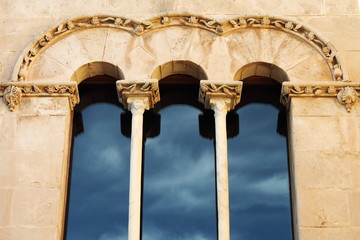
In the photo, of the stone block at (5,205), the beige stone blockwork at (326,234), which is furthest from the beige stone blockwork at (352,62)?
the stone block at (5,205)

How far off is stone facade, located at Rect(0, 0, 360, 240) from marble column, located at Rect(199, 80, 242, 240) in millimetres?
32

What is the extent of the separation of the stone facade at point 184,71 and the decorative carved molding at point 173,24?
0.02 meters

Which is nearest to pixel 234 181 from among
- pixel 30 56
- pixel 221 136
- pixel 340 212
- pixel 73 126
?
pixel 221 136

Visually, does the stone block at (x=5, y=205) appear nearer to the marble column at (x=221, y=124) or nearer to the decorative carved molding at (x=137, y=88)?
the decorative carved molding at (x=137, y=88)

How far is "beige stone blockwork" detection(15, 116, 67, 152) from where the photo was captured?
13.0m

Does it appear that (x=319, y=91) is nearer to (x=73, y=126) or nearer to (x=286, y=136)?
(x=286, y=136)

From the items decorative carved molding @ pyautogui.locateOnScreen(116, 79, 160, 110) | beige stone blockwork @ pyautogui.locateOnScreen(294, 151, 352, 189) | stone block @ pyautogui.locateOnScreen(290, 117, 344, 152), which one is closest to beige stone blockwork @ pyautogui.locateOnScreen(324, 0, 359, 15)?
stone block @ pyautogui.locateOnScreen(290, 117, 344, 152)

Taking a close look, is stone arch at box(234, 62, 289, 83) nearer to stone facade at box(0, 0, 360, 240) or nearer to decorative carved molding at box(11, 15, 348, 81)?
stone facade at box(0, 0, 360, 240)

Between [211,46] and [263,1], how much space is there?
1.30 meters

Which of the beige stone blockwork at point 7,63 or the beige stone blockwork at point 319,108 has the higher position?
the beige stone blockwork at point 7,63

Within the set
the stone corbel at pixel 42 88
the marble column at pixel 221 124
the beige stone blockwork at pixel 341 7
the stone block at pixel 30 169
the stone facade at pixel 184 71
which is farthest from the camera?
the beige stone blockwork at pixel 341 7

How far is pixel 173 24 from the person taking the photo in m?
14.0

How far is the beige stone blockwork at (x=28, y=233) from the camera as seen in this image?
12250mm

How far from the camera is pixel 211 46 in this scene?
13789 millimetres
